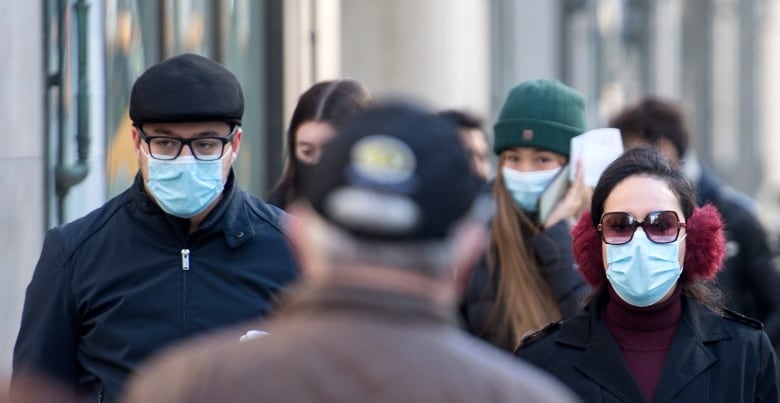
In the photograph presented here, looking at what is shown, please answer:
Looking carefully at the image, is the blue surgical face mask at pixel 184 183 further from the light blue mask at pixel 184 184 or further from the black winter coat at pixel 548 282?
the black winter coat at pixel 548 282

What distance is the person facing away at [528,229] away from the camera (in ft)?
19.5

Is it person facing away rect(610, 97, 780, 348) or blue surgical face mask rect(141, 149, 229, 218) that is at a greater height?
blue surgical face mask rect(141, 149, 229, 218)

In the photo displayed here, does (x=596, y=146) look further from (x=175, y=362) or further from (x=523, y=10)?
(x=523, y=10)

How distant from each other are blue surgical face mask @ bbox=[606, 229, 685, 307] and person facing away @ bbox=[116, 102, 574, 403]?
224cm

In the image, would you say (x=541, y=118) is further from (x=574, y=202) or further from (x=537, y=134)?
(x=574, y=202)

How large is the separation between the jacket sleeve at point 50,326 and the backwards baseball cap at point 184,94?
424mm

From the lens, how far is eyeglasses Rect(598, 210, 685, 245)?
200 inches

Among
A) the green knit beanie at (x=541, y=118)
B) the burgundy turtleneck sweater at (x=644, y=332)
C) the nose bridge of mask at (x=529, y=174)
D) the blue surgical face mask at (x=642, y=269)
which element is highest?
the green knit beanie at (x=541, y=118)

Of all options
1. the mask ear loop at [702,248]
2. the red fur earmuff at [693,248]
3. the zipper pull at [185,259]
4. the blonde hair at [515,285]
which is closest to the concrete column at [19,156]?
the zipper pull at [185,259]

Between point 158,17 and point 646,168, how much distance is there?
3.69 meters

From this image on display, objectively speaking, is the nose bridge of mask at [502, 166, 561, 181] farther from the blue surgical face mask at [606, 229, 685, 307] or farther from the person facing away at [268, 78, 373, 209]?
the blue surgical face mask at [606, 229, 685, 307]

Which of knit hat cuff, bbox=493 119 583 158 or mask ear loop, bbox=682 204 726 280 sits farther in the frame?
knit hat cuff, bbox=493 119 583 158

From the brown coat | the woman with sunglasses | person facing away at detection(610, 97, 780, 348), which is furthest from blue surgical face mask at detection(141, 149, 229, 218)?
person facing away at detection(610, 97, 780, 348)

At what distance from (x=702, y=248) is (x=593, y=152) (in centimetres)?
123
